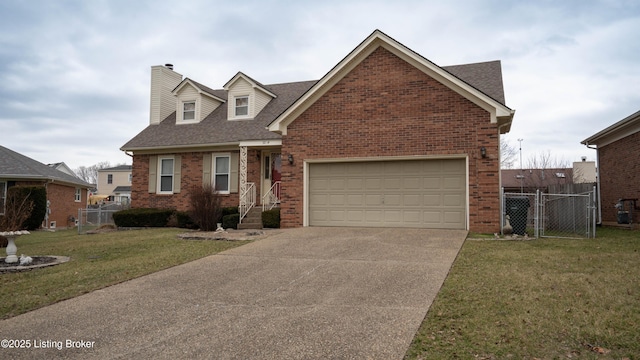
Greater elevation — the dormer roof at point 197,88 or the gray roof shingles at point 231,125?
the dormer roof at point 197,88

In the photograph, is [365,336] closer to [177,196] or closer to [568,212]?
[568,212]

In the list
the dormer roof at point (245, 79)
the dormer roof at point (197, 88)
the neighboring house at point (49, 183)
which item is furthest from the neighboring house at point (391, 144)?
the neighboring house at point (49, 183)

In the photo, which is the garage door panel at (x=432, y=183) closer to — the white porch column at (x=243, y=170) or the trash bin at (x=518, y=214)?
the trash bin at (x=518, y=214)

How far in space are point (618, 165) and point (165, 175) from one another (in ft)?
61.2

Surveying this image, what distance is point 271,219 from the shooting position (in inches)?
615

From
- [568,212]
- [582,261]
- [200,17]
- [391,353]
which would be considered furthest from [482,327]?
[200,17]

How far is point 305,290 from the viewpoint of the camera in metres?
6.93

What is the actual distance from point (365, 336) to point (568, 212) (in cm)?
1196

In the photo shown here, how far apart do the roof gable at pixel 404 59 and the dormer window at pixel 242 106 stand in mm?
6238

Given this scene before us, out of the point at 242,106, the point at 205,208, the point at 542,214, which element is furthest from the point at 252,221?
the point at 542,214

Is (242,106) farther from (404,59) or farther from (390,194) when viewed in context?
(390,194)

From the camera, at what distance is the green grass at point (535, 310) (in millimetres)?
4430

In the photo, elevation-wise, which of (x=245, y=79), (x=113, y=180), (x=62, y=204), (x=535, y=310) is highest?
(x=245, y=79)

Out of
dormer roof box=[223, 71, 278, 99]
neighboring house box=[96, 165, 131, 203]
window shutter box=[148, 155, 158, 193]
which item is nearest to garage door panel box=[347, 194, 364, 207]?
dormer roof box=[223, 71, 278, 99]
